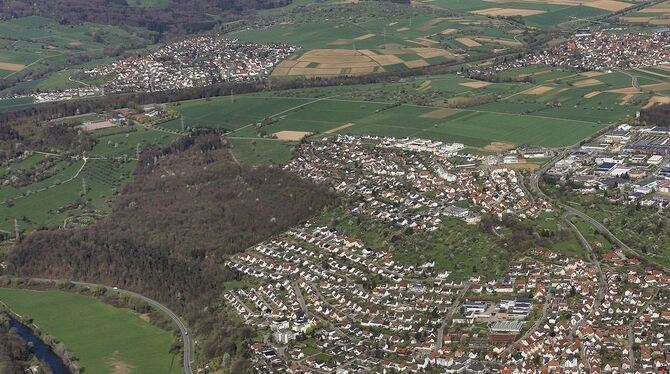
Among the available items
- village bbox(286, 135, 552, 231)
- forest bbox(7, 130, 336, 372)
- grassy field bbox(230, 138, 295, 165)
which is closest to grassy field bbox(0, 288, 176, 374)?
forest bbox(7, 130, 336, 372)

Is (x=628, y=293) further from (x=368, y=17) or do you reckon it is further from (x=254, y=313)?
(x=368, y=17)

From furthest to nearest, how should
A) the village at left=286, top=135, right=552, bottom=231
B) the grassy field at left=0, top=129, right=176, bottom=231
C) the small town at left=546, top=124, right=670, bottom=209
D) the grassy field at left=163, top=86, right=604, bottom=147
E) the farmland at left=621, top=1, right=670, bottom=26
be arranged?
the farmland at left=621, top=1, right=670, bottom=26 < the grassy field at left=163, top=86, right=604, bottom=147 < the grassy field at left=0, top=129, right=176, bottom=231 < the small town at left=546, top=124, right=670, bottom=209 < the village at left=286, top=135, right=552, bottom=231

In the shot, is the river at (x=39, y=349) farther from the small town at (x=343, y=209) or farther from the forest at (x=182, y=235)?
the forest at (x=182, y=235)

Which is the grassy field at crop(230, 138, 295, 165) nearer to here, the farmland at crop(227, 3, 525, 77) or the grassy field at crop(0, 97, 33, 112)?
the grassy field at crop(0, 97, 33, 112)

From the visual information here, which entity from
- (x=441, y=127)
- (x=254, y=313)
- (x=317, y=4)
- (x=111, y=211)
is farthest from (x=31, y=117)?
(x=317, y=4)

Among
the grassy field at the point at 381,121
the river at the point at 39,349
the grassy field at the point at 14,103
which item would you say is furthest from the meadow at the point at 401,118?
the river at the point at 39,349

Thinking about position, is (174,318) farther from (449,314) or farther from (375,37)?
(375,37)
